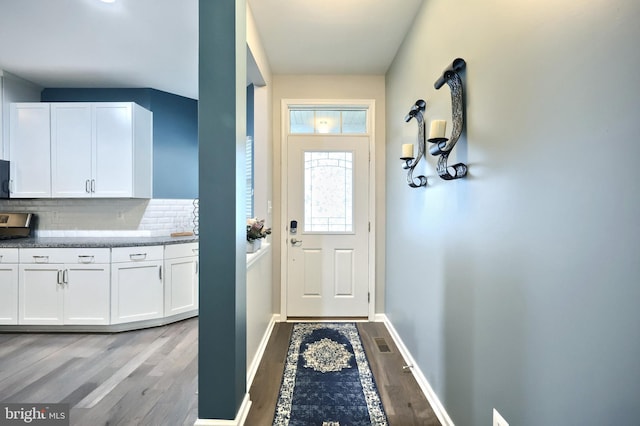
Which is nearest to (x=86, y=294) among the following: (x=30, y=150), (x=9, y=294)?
(x=9, y=294)

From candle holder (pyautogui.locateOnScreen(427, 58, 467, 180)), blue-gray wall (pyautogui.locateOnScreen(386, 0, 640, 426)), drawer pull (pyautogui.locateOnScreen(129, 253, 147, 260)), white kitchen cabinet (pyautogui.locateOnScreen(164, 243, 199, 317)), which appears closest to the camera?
blue-gray wall (pyautogui.locateOnScreen(386, 0, 640, 426))

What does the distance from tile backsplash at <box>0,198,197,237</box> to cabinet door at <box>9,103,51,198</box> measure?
267 mm

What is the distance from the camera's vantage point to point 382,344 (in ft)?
8.75

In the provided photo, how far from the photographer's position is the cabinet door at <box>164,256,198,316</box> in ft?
10.2

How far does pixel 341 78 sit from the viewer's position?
3217mm

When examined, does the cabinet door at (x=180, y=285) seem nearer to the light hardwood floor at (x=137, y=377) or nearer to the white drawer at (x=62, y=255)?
the light hardwood floor at (x=137, y=377)

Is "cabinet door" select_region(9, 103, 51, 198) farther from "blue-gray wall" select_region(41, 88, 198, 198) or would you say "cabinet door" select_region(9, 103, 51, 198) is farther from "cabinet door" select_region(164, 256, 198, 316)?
"cabinet door" select_region(164, 256, 198, 316)

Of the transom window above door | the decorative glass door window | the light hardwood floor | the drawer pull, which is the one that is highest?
the transom window above door

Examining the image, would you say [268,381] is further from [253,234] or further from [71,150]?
[71,150]

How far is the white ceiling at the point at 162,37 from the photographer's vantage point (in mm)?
2188

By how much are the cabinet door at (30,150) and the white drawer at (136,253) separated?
3.86ft

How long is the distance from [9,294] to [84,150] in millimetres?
1568

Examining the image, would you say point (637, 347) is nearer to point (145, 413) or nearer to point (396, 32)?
point (145, 413)

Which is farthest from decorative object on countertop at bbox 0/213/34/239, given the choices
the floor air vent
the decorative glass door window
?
the floor air vent
